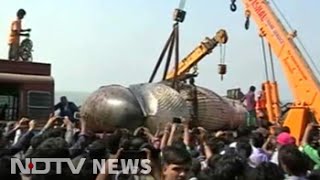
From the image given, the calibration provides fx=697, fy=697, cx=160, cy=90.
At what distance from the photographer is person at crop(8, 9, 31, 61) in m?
14.6

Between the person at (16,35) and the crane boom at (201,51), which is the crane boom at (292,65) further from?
the person at (16,35)

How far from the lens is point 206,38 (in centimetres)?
2264

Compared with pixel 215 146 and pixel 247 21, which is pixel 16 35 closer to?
pixel 247 21

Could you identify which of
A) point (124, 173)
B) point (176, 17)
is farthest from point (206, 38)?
point (124, 173)

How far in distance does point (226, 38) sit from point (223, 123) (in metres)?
5.93

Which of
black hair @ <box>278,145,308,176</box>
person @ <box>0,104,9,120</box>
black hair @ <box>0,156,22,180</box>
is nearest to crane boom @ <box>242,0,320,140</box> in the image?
person @ <box>0,104,9,120</box>

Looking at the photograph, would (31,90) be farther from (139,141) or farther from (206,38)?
(206,38)

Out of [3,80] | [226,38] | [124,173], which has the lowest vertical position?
[124,173]

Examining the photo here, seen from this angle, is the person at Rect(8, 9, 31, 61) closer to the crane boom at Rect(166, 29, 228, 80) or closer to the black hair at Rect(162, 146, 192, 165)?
the crane boom at Rect(166, 29, 228, 80)

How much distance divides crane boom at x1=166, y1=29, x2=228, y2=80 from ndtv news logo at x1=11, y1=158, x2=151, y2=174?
16350mm

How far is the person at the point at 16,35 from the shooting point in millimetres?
14641

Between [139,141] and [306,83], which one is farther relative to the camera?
[306,83]

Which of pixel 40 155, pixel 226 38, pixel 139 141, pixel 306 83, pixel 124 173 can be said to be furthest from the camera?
pixel 226 38

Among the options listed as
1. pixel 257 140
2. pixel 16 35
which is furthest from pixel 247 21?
pixel 257 140
